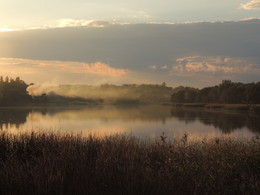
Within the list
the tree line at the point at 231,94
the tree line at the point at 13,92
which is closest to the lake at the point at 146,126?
the tree line at the point at 231,94

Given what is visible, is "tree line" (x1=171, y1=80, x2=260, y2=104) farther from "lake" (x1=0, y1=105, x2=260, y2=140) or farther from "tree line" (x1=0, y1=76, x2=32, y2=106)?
"tree line" (x1=0, y1=76, x2=32, y2=106)

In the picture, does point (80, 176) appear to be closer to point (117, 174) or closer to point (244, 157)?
point (117, 174)

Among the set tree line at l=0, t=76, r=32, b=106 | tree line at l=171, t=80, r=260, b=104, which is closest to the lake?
tree line at l=171, t=80, r=260, b=104

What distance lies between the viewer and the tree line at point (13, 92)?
174250 millimetres

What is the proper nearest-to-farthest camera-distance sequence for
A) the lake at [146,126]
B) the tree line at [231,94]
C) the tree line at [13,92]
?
the lake at [146,126] < the tree line at [231,94] < the tree line at [13,92]

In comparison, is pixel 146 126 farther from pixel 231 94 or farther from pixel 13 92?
pixel 13 92

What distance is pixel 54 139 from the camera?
19000 mm

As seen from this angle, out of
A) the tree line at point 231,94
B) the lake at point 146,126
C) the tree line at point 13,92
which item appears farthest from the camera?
the tree line at point 13,92

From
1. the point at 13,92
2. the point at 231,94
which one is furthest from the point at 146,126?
the point at 13,92

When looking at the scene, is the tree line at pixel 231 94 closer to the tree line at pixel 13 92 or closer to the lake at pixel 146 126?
the lake at pixel 146 126

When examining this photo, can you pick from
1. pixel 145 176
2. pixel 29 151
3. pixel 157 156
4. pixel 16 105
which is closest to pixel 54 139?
pixel 29 151

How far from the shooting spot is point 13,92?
584 feet

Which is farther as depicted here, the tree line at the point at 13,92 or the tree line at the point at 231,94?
the tree line at the point at 13,92

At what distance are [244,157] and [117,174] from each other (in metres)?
5.15
